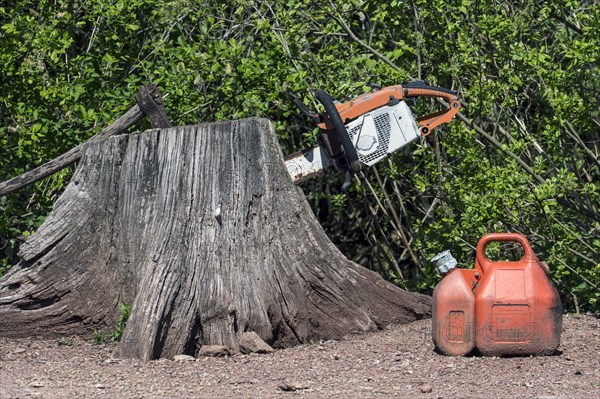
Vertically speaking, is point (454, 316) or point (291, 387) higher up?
point (454, 316)

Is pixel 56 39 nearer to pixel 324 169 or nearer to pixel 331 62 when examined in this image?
pixel 331 62

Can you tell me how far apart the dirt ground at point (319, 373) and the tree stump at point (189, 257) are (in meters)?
0.20

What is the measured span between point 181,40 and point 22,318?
2667 millimetres

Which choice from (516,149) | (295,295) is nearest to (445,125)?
(516,149)

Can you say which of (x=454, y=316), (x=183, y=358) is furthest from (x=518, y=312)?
(x=183, y=358)

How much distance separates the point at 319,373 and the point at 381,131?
1.72 meters

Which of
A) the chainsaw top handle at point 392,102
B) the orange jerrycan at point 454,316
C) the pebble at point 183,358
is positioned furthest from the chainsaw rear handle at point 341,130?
the pebble at point 183,358

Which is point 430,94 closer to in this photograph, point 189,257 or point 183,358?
point 189,257

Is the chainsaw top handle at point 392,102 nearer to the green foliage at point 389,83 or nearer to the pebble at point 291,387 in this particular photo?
the green foliage at point 389,83

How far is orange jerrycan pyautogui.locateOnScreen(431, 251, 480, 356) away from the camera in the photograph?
18.2ft

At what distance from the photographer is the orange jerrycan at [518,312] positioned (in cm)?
548

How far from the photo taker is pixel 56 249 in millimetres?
6262

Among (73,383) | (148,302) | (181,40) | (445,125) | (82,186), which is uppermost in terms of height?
(181,40)

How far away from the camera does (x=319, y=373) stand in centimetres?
527
